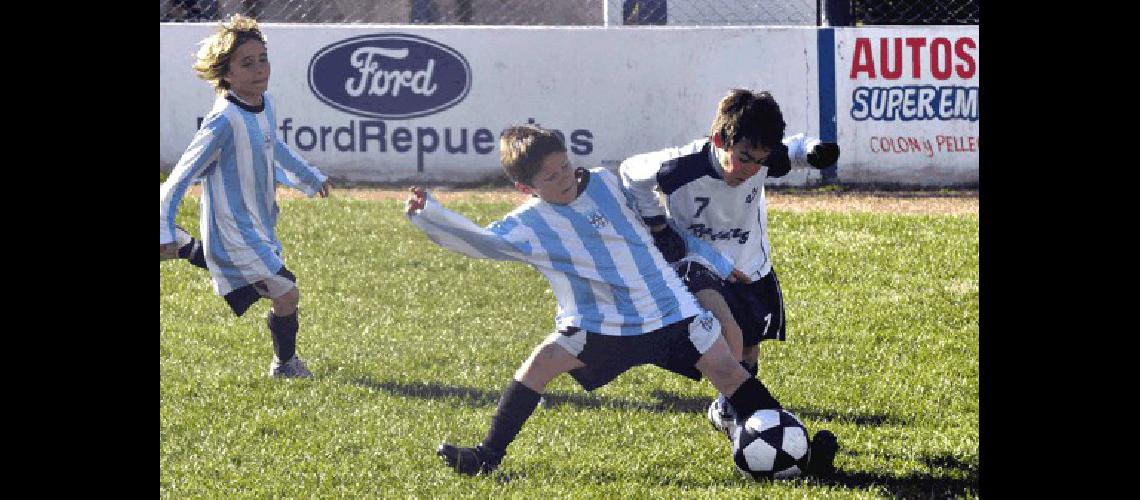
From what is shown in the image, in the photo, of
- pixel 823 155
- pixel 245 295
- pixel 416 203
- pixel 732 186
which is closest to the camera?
pixel 416 203

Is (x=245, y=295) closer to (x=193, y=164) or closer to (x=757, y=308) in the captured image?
(x=193, y=164)

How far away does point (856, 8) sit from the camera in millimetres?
13297

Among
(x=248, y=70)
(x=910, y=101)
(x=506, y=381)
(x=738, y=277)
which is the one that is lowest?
(x=506, y=381)

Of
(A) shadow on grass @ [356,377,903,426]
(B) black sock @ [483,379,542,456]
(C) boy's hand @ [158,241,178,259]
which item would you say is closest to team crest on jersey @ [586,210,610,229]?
(B) black sock @ [483,379,542,456]

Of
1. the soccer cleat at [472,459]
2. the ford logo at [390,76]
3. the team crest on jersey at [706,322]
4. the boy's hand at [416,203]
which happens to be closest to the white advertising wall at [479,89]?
the ford logo at [390,76]

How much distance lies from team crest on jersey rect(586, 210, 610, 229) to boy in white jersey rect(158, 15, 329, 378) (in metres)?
2.08

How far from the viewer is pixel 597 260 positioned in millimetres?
5199

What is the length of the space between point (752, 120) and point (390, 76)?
7918 millimetres

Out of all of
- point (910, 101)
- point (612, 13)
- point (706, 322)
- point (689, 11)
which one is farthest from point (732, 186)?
point (612, 13)

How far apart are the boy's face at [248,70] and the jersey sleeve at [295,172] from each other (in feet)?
1.10

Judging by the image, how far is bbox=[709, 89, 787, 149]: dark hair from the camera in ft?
17.2

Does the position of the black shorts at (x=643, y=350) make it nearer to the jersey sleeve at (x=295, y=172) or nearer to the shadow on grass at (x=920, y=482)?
the shadow on grass at (x=920, y=482)
